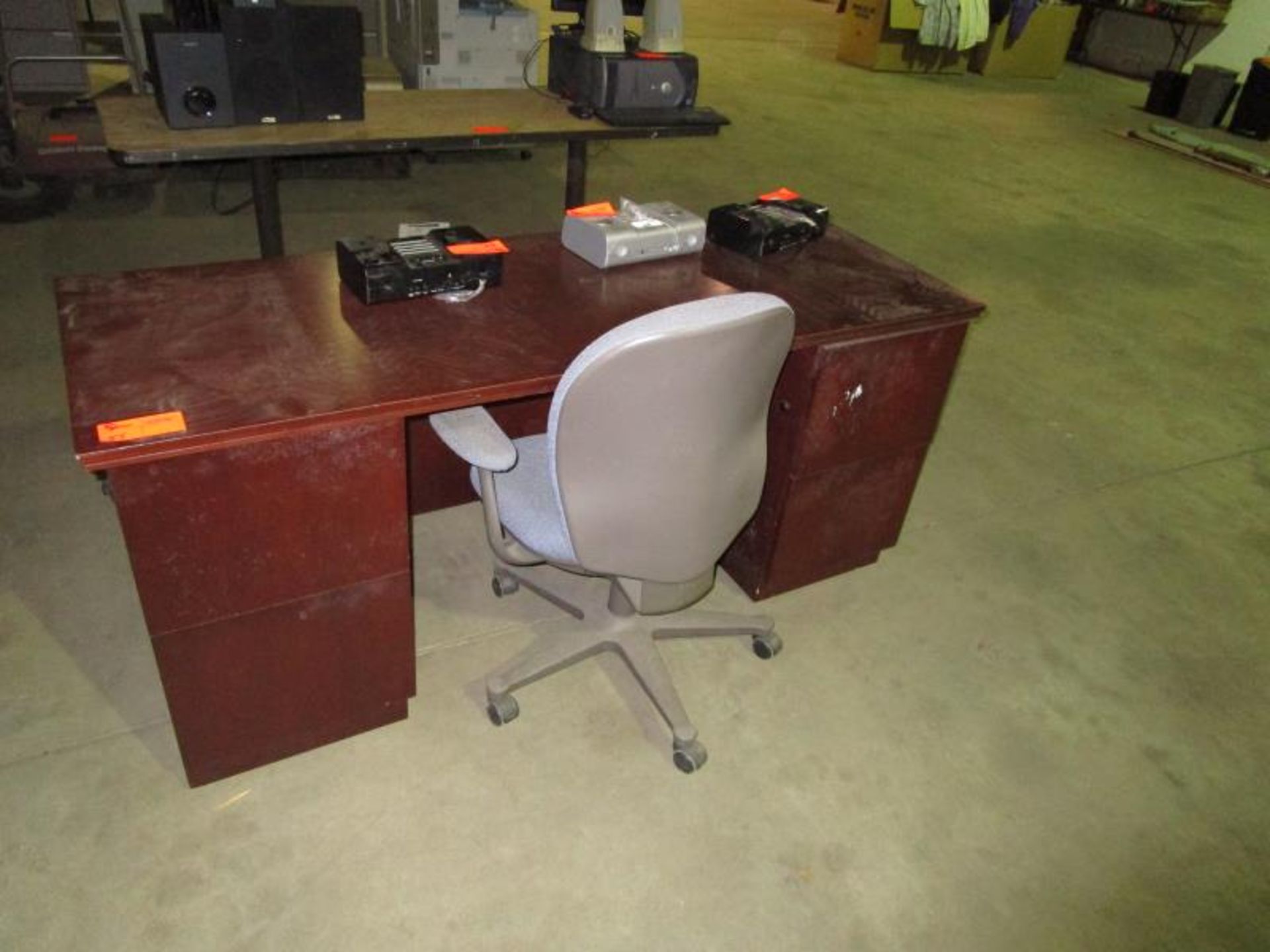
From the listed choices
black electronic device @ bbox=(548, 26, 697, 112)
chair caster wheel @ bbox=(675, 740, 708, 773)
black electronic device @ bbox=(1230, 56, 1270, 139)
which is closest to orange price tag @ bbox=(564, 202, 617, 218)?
black electronic device @ bbox=(548, 26, 697, 112)

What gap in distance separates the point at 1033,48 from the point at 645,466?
884cm

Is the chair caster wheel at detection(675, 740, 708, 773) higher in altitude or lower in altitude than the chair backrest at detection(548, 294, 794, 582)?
lower

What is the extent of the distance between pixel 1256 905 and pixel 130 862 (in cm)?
196

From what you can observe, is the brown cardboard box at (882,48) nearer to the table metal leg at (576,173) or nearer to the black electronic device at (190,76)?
the table metal leg at (576,173)

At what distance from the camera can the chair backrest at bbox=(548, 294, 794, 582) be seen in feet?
3.72

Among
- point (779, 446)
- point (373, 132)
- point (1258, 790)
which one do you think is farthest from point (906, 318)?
point (373, 132)

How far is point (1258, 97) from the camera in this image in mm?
6797

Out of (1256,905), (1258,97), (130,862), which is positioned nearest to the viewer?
(130,862)

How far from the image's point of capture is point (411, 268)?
4.98 ft

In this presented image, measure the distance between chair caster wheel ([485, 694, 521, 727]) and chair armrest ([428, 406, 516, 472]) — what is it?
551 millimetres

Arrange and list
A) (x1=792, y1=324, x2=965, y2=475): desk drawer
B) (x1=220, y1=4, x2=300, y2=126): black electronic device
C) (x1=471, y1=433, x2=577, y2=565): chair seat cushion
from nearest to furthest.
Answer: (x1=471, y1=433, x2=577, y2=565): chair seat cushion → (x1=792, y1=324, x2=965, y2=475): desk drawer → (x1=220, y1=4, x2=300, y2=126): black electronic device

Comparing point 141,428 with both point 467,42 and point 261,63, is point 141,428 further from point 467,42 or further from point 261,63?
point 467,42

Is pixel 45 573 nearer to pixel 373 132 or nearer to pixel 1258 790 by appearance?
pixel 373 132

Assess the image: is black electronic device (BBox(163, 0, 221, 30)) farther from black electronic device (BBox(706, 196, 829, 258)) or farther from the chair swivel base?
the chair swivel base
